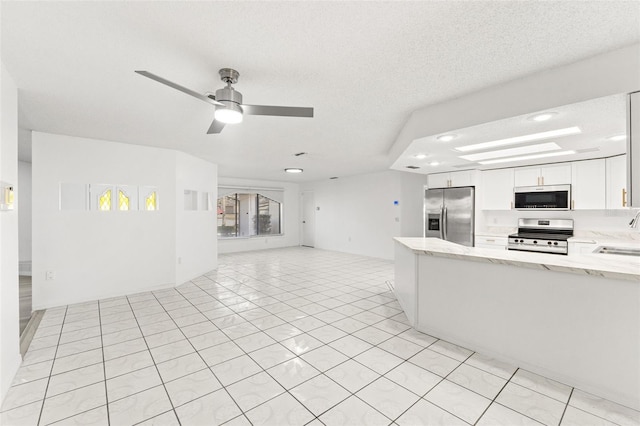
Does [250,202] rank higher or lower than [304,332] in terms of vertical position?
higher

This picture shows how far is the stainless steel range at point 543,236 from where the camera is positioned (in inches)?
170

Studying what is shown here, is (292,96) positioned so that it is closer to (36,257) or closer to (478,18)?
(478,18)

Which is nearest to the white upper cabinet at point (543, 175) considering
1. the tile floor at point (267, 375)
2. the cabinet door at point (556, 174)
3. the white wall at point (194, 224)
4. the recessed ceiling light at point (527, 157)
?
the cabinet door at point (556, 174)

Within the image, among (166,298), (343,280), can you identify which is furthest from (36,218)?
(343,280)

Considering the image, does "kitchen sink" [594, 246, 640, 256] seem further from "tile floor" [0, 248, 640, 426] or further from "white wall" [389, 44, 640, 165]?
"white wall" [389, 44, 640, 165]

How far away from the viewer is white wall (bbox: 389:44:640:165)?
5.84ft

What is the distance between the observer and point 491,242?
16.4ft

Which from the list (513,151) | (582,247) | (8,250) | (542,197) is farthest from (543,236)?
(8,250)

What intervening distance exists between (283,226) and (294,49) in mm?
8323

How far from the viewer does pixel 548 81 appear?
203cm

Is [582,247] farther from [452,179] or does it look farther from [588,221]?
[452,179]

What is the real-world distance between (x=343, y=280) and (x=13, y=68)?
4.89m

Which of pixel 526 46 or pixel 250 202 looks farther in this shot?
pixel 250 202

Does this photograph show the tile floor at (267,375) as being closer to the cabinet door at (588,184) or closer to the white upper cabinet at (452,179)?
the white upper cabinet at (452,179)
